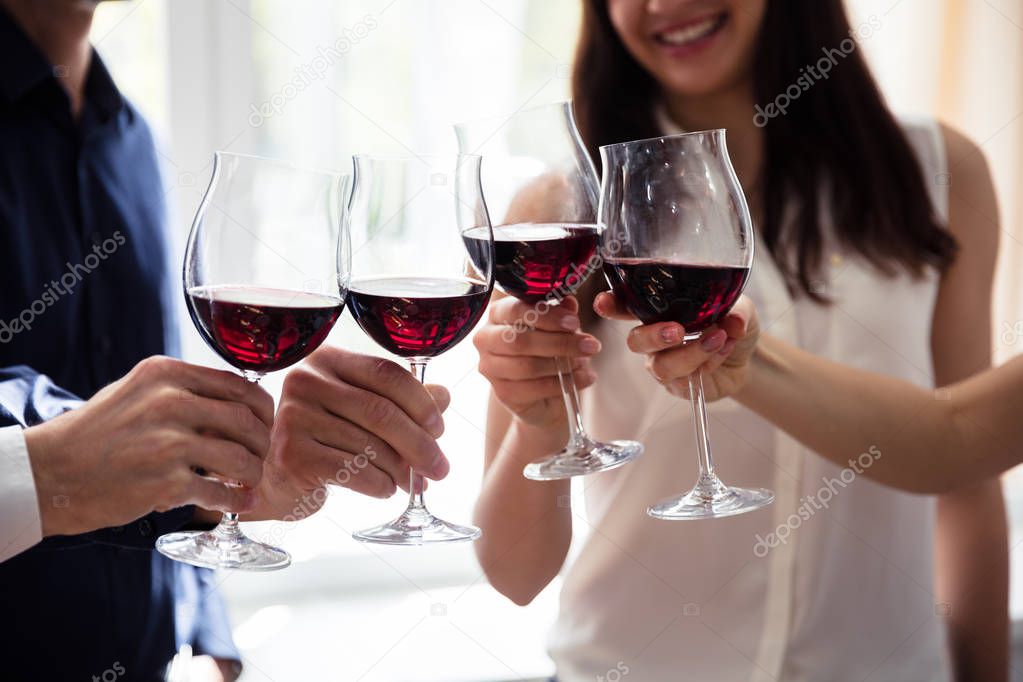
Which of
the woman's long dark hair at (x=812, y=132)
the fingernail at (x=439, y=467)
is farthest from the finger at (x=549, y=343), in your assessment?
the woman's long dark hair at (x=812, y=132)

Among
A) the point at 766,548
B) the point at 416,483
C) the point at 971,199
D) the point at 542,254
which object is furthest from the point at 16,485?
the point at 971,199

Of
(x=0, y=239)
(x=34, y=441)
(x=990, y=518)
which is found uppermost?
(x=0, y=239)

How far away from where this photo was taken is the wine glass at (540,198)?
1127 mm

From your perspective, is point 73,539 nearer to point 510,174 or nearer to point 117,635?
point 117,635

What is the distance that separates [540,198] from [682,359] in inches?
9.8

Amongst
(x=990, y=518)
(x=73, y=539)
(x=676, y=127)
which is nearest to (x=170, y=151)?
(x=676, y=127)

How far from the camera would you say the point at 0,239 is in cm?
152

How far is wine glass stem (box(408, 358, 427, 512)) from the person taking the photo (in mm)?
1065

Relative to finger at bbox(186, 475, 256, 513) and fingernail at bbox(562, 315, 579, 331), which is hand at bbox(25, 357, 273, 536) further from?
fingernail at bbox(562, 315, 579, 331)

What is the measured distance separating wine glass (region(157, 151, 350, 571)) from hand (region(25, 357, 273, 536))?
Answer: 1.3 inches

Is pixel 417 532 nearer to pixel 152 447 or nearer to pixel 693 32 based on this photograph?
pixel 152 447

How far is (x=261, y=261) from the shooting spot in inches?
34.9

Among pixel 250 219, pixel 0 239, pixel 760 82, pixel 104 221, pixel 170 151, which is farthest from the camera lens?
pixel 170 151

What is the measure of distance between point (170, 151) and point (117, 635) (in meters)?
1.48
